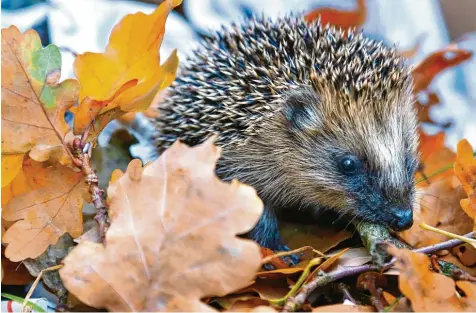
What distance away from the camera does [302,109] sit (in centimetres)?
135

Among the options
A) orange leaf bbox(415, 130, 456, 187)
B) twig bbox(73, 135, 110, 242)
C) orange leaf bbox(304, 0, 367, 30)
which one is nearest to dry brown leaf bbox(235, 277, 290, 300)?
twig bbox(73, 135, 110, 242)

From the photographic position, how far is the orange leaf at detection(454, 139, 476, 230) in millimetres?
1165

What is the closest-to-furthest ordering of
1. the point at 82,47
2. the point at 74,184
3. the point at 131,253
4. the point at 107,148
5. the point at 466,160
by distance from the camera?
the point at 131,253
the point at 74,184
the point at 466,160
the point at 107,148
the point at 82,47

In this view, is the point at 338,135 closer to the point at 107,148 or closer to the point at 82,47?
the point at 107,148

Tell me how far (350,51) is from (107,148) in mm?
693

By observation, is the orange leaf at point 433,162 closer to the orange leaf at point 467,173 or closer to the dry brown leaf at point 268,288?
the orange leaf at point 467,173

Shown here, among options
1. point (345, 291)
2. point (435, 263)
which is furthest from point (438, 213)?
point (345, 291)

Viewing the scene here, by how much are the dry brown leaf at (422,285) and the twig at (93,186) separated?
0.46 m

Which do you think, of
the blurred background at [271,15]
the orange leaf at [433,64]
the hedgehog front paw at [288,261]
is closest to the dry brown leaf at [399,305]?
the hedgehog front paw at [288,261]

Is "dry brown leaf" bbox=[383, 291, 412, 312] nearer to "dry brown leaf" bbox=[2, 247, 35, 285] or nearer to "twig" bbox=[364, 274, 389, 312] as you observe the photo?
"twig" bbox=[364, 274, 389, 312]

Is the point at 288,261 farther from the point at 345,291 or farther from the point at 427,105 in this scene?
the point at 427,105

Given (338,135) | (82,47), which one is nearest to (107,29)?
(82,47)

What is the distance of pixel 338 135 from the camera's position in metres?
1.35

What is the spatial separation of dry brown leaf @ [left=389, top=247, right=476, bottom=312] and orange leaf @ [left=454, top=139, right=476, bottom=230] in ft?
0.89
